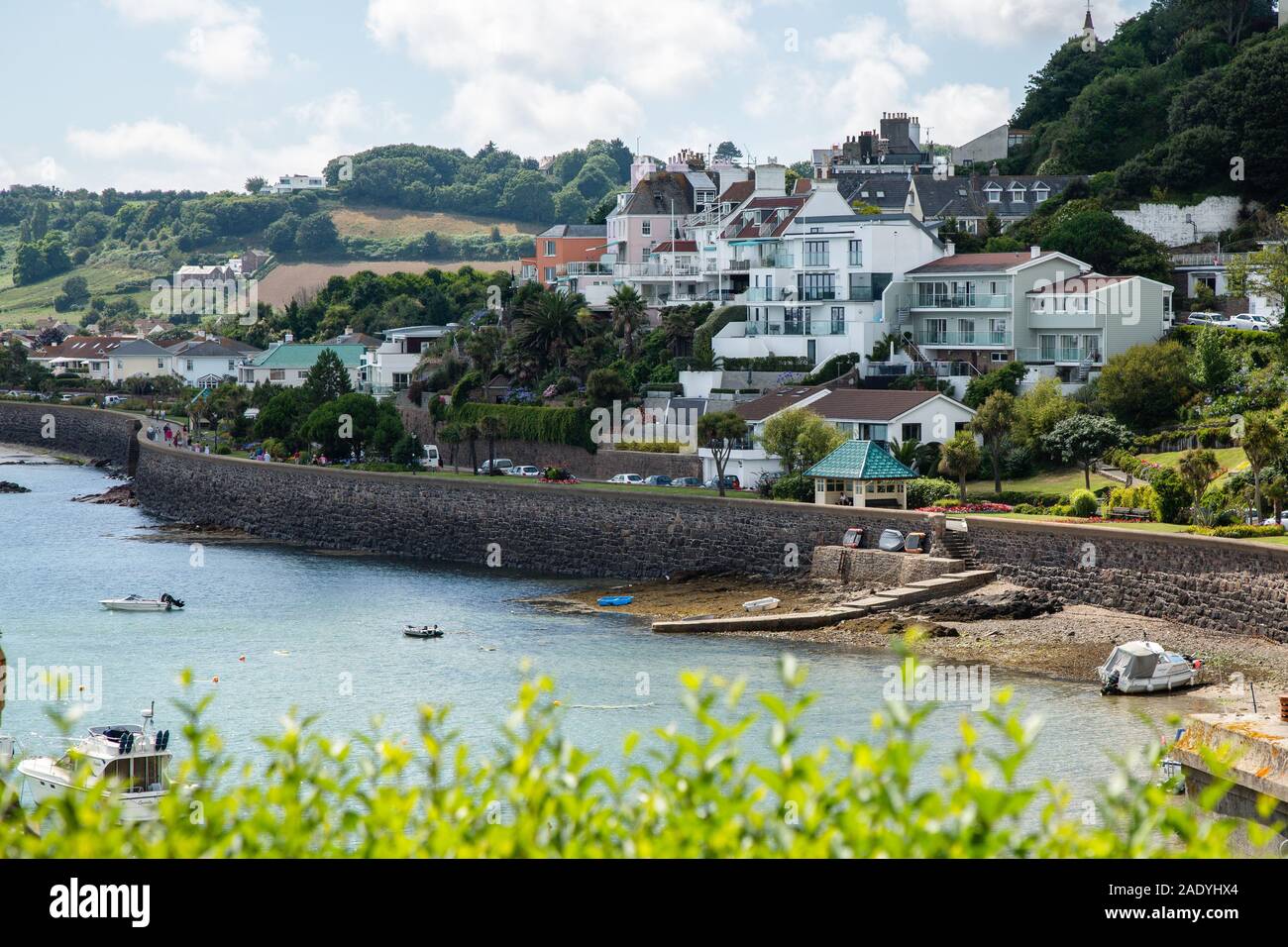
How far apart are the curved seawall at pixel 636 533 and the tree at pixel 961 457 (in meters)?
3.73

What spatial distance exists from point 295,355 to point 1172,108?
56777mm

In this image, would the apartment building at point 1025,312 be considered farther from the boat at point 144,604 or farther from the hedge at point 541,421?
the boat at point 144,604

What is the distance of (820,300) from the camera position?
251 ft

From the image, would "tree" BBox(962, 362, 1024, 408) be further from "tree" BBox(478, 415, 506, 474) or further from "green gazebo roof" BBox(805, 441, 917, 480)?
"tree" BBox(478, 415, 506, 474)

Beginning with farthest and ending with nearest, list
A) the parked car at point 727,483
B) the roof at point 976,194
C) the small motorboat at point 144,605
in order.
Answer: the roof at point 976,194, the parked car at point 727,483, the small motorboat at point 144,605

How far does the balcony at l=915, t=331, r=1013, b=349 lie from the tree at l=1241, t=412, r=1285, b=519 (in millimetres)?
22927

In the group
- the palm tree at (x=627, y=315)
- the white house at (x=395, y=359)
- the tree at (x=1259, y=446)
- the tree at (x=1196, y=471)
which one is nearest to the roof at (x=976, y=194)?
the palm tree at (x=627, y=315)

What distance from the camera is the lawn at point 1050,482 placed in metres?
57.2

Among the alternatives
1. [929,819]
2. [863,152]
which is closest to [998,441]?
[929,819]

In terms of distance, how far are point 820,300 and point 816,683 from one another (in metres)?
37.6

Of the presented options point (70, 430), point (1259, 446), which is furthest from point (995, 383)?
point (70, 430)

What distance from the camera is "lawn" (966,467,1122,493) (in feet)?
188

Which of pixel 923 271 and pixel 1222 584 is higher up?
pixel 923 271
